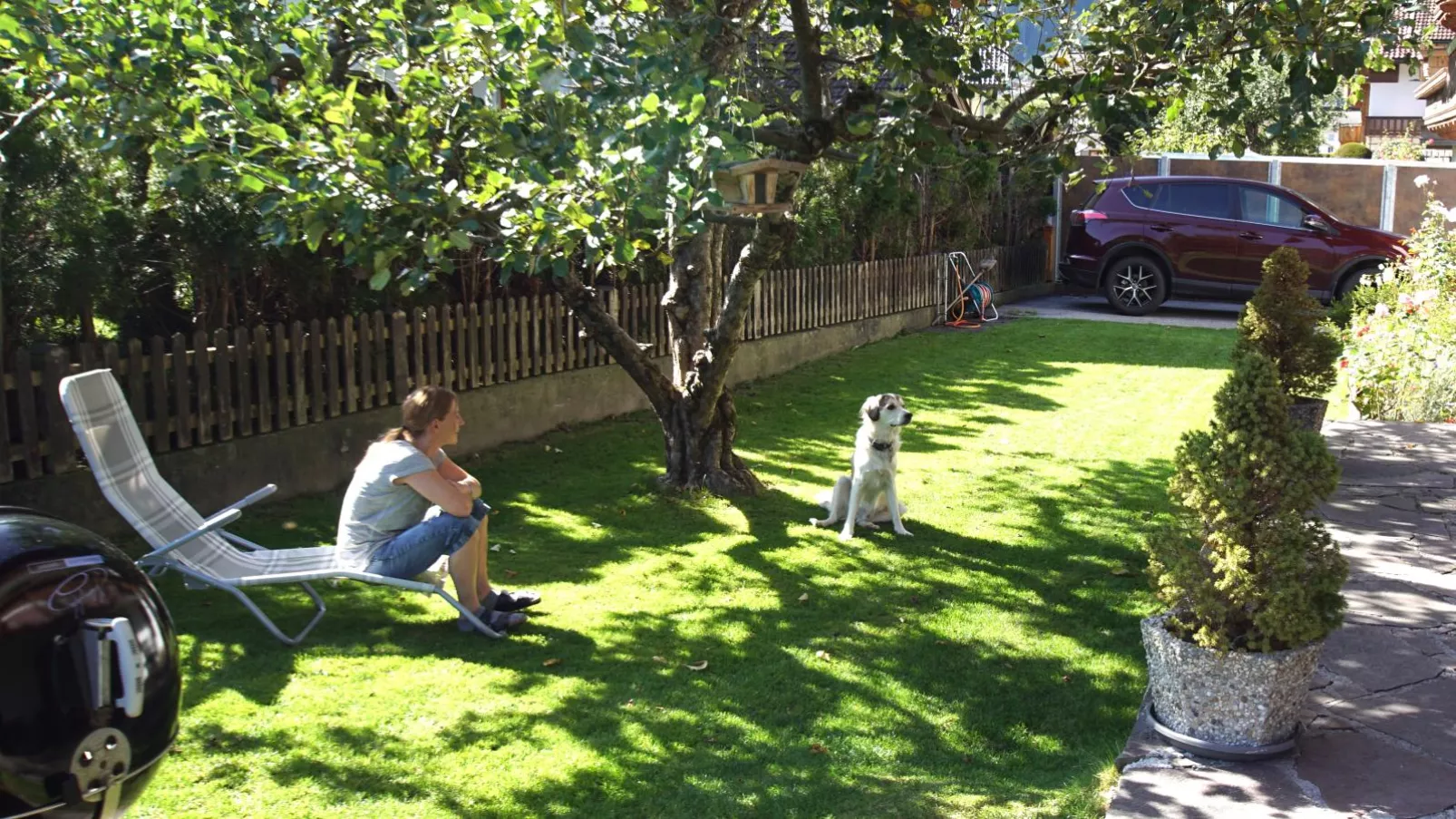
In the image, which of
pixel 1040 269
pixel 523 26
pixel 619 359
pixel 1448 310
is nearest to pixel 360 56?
pixel 619 359

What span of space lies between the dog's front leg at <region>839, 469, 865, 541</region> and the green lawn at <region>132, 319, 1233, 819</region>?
168 millimetres

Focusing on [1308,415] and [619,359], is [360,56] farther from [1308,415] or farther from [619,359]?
[1308,415]

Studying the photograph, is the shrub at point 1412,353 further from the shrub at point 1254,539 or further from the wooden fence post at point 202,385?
the wooden fence post at point 202,385

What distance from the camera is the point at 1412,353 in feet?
33.5

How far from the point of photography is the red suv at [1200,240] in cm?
1792

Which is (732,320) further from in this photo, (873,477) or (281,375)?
(281,375)

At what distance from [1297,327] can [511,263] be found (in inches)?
223

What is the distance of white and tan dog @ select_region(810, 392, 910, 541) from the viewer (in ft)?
25.2

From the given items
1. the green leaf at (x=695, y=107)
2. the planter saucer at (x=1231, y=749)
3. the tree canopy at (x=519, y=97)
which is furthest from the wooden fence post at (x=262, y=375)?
the planter saucer at (x=1231, y=749)

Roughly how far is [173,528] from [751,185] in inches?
130

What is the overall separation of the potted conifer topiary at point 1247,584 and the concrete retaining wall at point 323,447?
558 centimetres

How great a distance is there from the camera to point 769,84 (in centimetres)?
995

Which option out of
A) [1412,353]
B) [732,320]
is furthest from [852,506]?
[1412,353]

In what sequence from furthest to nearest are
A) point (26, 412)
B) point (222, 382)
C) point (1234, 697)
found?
1. point (222, 382)
2. point (26, 412)
3. point (1234, 697)
